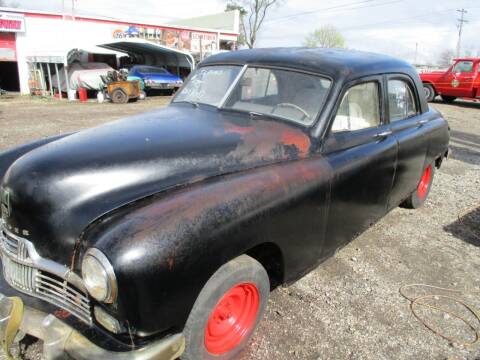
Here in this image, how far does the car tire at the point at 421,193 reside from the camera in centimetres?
467

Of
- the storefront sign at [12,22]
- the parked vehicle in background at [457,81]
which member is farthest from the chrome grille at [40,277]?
the storefront sign at [12,22]

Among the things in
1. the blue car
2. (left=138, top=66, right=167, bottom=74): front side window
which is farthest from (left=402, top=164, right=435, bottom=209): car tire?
(left=138, top=66, right=167, bottom=74): front side window

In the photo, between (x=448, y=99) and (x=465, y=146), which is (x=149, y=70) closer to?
(x=448, y=99)

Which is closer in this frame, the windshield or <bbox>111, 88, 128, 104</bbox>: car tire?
the windshield

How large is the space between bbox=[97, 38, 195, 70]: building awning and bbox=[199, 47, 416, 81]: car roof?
61.3 feet

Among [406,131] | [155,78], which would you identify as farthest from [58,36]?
[406,131]

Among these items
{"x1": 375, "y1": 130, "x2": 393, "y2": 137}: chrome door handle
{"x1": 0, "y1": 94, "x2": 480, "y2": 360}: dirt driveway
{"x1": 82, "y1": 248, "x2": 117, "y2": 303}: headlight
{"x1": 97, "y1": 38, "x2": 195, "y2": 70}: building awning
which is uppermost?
{"x1": 97, "y1": 38, "x2": 195, "y2": 70}: building awning

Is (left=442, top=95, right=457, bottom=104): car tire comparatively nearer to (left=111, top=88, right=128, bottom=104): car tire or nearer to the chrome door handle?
(left=111, top=88, right=128, bottom=104): car tire

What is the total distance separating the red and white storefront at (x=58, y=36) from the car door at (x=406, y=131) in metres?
18.6

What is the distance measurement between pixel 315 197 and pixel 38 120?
11.2 meters

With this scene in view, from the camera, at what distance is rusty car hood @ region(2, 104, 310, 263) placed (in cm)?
194

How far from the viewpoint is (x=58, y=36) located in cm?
2134

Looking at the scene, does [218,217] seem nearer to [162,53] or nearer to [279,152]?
[279,152]

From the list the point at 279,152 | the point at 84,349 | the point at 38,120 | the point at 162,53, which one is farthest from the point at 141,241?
the point at 162,53
